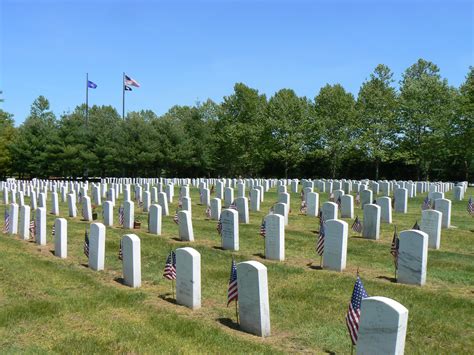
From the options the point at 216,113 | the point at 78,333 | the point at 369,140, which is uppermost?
the point at 216,113

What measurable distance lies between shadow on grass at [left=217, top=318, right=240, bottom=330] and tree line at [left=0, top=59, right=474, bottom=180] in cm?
4217

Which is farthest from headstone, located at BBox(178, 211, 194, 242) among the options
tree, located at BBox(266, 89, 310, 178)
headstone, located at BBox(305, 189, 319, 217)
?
tree, located at BBox(266, 89, 310, 178)

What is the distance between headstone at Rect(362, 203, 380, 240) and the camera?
13648mm

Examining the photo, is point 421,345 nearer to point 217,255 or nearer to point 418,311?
point 418,311

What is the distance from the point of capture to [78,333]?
21.7 ft

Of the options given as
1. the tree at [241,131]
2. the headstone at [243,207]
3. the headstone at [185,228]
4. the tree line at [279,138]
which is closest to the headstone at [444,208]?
the headstone at [243,207]

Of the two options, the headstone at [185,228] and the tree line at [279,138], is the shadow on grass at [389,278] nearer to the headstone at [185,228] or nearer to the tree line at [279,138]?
the headstone at [185,228]

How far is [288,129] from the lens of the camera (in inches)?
2133

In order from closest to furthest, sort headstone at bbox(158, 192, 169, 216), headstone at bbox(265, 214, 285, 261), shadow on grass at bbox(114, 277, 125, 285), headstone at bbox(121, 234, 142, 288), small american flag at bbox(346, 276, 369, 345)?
small american flag at bbox(346, 276, 369, 345) → headstone at bbox(121, 234, 142, 288) → shadow on grass at bbox(114, 277, 125, 285) → headstone at bbox(265, 214, 285, 261) → headstone at bbox(158, 192, 169, 216)

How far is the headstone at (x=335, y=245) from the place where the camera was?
10078 millimetres

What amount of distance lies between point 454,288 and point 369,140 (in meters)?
42.4

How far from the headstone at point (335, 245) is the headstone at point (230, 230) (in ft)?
9.41

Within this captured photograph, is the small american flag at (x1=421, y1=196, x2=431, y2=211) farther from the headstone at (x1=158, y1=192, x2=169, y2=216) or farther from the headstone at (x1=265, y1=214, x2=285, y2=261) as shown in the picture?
the headstone at (x1=158, y1=192, x2=169, y2=216)

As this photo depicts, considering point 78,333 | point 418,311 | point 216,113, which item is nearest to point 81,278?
point 78,333
